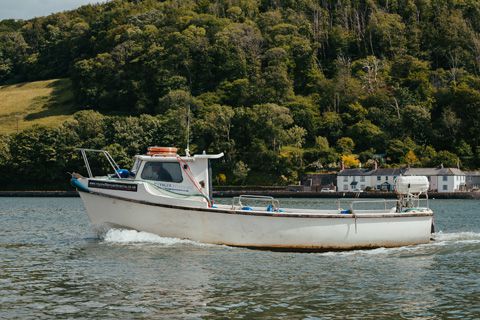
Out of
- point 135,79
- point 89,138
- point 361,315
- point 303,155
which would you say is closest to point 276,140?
point 303,155

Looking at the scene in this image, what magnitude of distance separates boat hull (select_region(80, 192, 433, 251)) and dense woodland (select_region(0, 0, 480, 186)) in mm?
88593

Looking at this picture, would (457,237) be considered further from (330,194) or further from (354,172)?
(354,172)

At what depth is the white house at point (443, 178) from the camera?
108000mm

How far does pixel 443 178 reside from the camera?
108500mm

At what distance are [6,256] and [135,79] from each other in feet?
480

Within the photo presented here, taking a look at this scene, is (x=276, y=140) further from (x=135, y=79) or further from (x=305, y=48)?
(x=135, y=79)

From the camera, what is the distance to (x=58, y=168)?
124000mm

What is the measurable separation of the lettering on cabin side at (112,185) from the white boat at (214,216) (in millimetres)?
39

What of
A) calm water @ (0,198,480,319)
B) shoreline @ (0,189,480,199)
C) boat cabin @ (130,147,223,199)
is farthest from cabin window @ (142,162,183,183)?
shoreline @ (0,189,480,199)

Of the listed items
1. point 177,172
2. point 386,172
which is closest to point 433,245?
point 177,172

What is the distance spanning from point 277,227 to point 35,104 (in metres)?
152

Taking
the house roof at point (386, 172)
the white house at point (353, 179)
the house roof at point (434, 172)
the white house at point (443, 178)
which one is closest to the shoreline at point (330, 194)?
the white house at point (443, 178)

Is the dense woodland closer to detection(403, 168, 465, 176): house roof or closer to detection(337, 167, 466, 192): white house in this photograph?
detection(403, 168, 465, 176): house roof

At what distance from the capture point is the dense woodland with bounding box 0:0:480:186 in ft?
406
